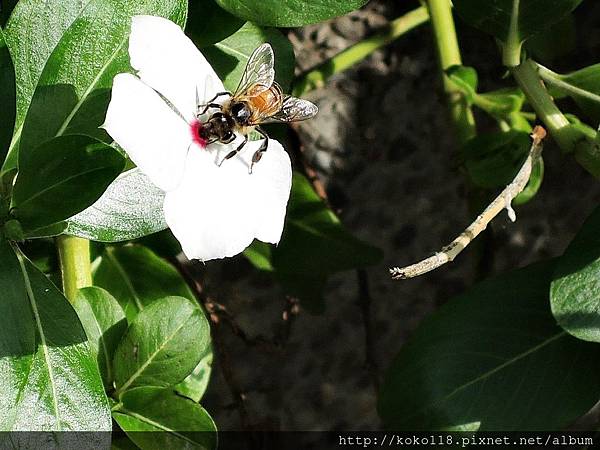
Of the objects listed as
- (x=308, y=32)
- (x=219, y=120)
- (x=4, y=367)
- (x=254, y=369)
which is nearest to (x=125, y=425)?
(x=4, y=367)

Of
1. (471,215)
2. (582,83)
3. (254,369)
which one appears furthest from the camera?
(254,369)

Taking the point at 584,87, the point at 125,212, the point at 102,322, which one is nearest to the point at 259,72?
the point at 125,212

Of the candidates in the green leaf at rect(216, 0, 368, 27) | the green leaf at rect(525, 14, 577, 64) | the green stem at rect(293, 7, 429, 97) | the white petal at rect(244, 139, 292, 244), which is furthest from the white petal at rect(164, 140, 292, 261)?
the green leaf at rect(525, 14, 577, 64)

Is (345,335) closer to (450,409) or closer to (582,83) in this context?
(450,409)

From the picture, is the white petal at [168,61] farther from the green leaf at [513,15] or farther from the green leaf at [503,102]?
the green leaf at [503,102]

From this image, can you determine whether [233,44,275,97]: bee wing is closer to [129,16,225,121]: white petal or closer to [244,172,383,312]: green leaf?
[129,16,225,121]: white petal

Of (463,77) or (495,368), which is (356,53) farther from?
(495,368)
